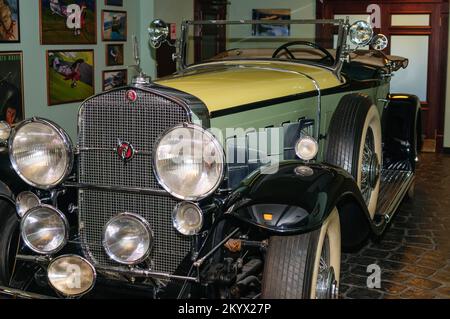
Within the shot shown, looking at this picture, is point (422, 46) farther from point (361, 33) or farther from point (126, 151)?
point (126, 151)

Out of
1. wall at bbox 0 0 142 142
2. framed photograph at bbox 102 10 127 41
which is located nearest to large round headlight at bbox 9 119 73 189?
wall at bbox 0 0 142 142

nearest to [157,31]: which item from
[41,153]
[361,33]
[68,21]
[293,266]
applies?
[361,33]

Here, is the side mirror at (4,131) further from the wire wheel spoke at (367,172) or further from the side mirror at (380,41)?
the side mirror at (380,41)

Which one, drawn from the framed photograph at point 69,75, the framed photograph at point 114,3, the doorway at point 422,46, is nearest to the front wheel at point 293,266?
the framed photograph at point 69,75

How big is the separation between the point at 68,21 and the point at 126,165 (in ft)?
13.5

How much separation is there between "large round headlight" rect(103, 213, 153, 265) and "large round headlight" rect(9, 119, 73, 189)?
374mm

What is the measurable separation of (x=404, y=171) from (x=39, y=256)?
3413mm

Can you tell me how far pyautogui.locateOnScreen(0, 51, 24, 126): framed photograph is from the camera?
5559 mm

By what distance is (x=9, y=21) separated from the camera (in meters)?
5.60

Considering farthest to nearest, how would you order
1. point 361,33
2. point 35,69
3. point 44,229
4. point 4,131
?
point 35,69 < point 361,33 < point 4,131 < point 44,229

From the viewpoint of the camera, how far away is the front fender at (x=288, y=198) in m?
2.38

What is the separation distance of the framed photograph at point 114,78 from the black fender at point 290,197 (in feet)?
15.4

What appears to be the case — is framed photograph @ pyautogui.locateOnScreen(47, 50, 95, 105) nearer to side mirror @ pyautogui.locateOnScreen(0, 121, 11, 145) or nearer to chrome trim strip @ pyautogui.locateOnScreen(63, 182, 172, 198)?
side mirror @ pyautogui.locateOnScreen(0, 121, 11, 145)

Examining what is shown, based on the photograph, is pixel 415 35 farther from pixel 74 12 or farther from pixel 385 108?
pixel 74 12
